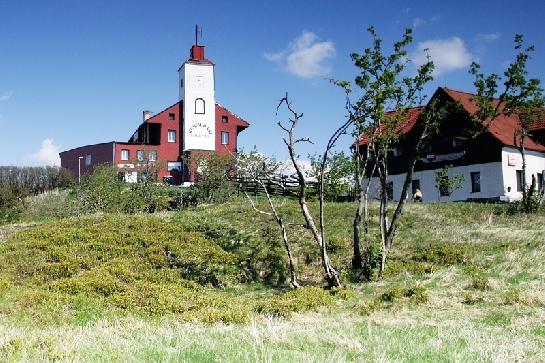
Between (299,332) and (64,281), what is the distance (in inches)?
397

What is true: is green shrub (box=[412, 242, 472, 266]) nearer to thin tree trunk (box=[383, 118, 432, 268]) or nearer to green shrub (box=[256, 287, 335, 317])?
thin tree trunk (box=[383, 118, 432, 268])

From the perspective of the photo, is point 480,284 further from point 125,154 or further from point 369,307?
point 125,154

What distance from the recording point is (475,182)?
148 feet

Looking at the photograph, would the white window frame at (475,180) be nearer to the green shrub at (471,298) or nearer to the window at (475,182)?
the window at (475,182)

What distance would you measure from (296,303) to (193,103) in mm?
49964

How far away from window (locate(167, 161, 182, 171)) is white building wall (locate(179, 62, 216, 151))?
1794mm

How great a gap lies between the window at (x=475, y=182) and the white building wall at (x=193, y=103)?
27.6 metres

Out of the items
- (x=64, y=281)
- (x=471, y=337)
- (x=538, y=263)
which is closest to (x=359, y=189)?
(x=538, y=263)

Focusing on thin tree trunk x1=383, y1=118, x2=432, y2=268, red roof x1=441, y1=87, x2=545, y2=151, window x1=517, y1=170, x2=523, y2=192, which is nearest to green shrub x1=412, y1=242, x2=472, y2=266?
thin tree trunk x1=383, y1=118, x2=432, y2=268

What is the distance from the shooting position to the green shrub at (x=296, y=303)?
13.2 m

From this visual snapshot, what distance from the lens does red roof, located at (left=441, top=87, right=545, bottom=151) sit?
43531 mm

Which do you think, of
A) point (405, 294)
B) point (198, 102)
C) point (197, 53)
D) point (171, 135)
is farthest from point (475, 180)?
point (405, 294)

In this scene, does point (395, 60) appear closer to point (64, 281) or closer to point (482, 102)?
point (482, 102)

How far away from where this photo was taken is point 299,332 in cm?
853
